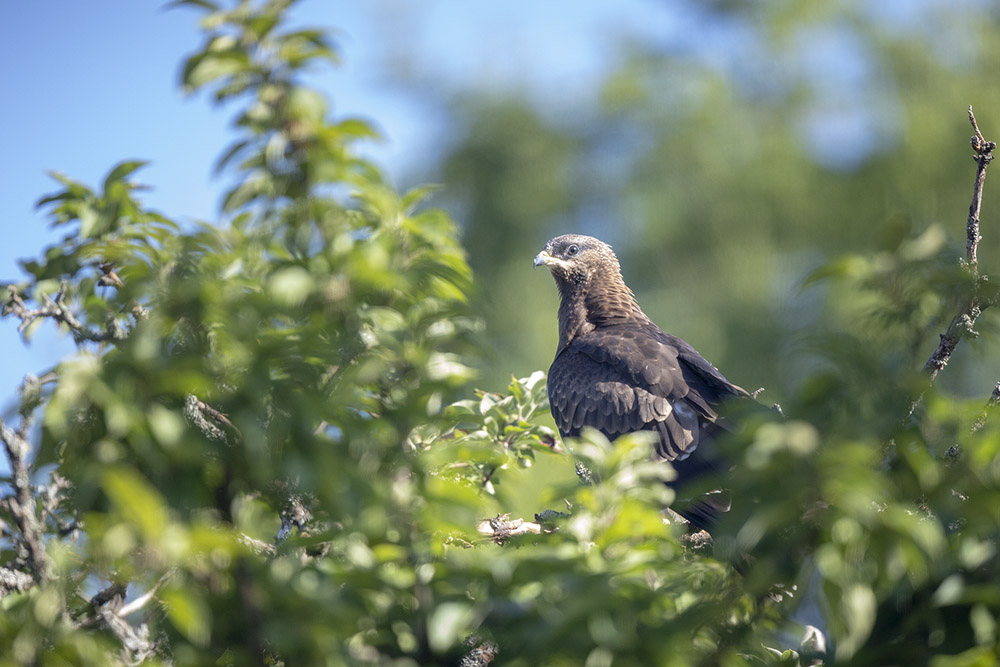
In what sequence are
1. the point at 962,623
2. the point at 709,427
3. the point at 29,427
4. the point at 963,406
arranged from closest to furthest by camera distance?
the point at 962,623
the point at 963,406
the point at 29,427
the point at 709,427

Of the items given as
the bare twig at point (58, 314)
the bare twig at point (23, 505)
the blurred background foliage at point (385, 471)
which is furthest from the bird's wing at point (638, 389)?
the bare twig at point (23, 505)

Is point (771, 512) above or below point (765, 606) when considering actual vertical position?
above

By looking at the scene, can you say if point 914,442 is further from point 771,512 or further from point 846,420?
point 771,512

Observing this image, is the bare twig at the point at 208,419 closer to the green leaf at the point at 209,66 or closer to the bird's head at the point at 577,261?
the green leaf at the point at 209,66

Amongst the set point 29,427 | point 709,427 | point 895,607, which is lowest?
point 709,427

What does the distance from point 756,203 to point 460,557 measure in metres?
20.8

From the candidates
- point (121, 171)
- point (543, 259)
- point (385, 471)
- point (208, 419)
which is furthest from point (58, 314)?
point (543, 259)

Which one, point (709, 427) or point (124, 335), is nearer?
point (124, 335)

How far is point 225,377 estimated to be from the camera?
69.6 inches

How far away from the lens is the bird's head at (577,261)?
6801 mm

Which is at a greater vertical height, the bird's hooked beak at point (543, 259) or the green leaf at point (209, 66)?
the green leaf at point (209, 66)

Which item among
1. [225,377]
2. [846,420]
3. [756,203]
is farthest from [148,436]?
[756,203]

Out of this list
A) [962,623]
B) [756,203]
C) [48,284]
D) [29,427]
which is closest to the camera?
[962,623]

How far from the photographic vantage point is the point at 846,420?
5.64 feet
